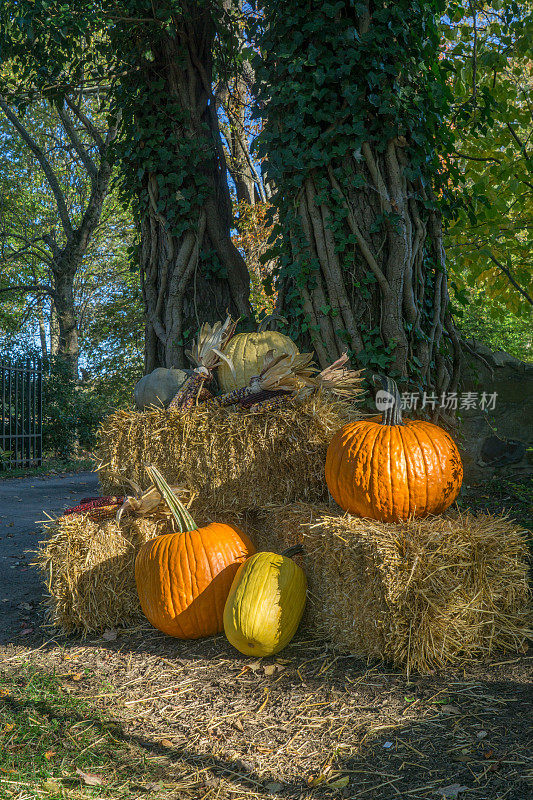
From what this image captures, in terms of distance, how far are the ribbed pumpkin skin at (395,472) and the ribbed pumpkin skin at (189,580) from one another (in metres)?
0.63

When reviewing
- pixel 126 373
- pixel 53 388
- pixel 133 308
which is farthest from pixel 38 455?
pixel 126 373

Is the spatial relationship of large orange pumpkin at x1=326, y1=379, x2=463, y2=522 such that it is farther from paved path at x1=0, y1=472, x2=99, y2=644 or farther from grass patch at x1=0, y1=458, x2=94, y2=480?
grass patch at x1=0, y1=458, x2=94, y2=480

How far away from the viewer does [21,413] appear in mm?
11375

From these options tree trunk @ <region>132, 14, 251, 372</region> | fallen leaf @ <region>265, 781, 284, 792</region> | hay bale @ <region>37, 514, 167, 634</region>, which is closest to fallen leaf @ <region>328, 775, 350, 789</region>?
fallen leaf @ <region>265, 781, 284, 792</region>

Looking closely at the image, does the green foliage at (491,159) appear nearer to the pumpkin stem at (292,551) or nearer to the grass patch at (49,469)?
the pumpkin stem at (292,551)

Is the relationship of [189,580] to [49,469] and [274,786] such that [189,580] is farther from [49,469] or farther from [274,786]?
[49,469]

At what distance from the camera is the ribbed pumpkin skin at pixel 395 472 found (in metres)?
2.62

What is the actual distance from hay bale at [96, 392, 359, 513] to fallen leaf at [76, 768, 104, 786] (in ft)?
5.16

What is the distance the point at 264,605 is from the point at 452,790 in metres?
1.04

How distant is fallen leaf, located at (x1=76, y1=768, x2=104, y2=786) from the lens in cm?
170

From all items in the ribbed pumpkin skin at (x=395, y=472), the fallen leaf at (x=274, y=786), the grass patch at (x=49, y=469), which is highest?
the ribbed pumpkin skin at (x=395, y=472)

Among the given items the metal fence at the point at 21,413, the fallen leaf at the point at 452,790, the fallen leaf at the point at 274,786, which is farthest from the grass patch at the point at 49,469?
the fallen leaf at the point at 452,790

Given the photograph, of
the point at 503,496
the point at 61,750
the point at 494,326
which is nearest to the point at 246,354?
the point at 61,750

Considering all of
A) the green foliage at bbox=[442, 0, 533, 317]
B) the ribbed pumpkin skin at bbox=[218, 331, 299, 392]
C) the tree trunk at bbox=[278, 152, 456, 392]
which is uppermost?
the green foliage at bbox=[442, 0, 533, 317]
